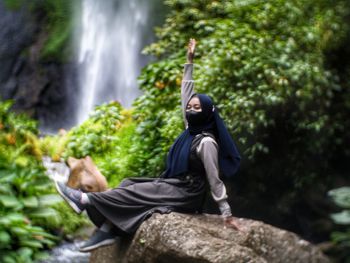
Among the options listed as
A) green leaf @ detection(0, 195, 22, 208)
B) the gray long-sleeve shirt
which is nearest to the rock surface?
the gray long-sleeve shirt

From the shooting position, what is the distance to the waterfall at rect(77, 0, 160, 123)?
53.7 ft

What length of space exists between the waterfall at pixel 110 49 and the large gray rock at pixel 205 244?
10.8 m

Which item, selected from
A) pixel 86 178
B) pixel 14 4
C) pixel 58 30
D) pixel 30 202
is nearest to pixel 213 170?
pixel 30 202

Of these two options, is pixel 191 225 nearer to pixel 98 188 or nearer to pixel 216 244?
pixel 216 244

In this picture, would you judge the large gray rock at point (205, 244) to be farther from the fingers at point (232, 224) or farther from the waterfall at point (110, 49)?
the waterfall at point (110, 49)

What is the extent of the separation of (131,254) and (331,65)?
11.5 ft

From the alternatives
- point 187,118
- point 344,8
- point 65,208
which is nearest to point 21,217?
point 187,118

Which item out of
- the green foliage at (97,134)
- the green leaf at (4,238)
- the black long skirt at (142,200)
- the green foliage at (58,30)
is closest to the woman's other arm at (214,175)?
the black long skirt at (142,200)

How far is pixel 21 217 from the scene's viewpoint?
12.7 feet

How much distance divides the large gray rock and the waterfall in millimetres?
10812

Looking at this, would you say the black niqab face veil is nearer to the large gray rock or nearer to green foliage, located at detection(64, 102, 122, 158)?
the large gray rock

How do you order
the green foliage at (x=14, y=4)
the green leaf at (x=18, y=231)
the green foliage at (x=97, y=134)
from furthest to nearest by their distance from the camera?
the green foliage at (x=14, y=4), the green foliage at (x=97, y=134), the green leaf at (x=18, y=231)

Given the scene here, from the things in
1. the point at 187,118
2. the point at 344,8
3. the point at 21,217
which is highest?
the point at 344,8

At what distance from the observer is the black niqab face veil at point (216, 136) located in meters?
5.07
